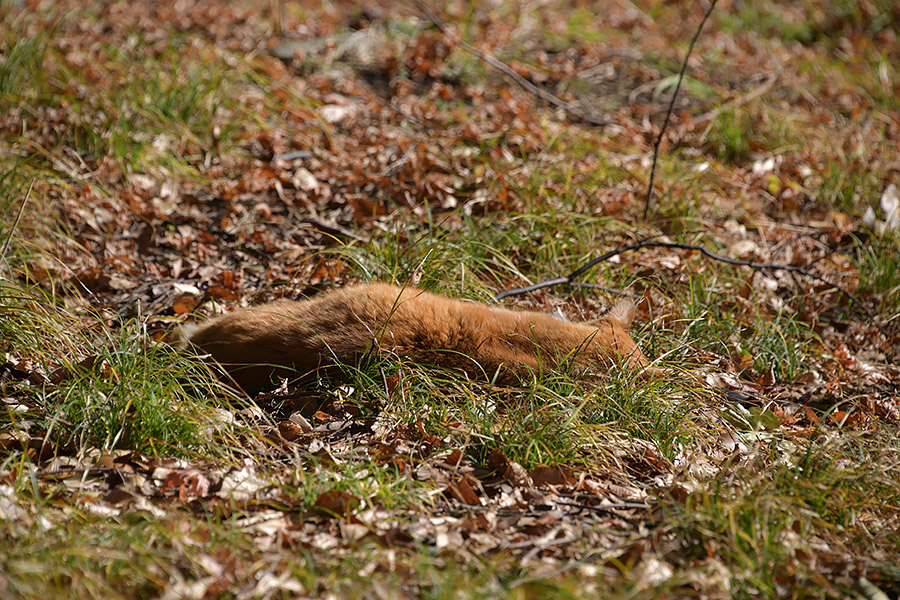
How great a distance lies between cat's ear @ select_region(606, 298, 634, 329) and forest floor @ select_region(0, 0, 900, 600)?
8.0 inches

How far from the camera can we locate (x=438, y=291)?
422 centimetres

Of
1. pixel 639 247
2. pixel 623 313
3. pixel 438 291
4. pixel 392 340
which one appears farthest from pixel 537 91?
pixel 392 340

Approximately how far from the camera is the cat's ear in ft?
12.7

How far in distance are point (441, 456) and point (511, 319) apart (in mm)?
824

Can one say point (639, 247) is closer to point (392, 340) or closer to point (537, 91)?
point (392, 340)

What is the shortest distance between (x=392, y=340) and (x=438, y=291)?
0.86m

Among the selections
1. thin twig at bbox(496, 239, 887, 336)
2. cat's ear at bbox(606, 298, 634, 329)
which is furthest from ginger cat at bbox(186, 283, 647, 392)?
thin twig at bbox(496, 239, 887, 336)

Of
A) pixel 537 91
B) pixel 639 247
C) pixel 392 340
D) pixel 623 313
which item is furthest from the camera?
pixel 537 91

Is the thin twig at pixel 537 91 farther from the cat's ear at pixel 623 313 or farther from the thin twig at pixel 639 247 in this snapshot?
the cat's ear at pixel 623 313

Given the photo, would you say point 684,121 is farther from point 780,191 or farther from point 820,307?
point 820,307

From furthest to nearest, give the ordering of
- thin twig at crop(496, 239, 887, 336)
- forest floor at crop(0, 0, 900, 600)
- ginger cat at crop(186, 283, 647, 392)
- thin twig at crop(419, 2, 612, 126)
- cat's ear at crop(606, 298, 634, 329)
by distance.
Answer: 1. thin twig at crop(419, 2, 612, 126)
2. thin twig at crop(496, 239, 887, 336)
3. cat's ear at crop(606, 298, 634, 329)
4. ginger cat at crop(186, 283, 647, 392)
5. forest floor at crop(0, 0, 900, 600)

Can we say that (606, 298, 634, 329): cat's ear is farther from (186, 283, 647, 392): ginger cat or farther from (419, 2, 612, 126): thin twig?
(419, 2, 612, 126): thin twig

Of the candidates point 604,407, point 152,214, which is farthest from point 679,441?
point 152,214

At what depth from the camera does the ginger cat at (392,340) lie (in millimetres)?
3406
